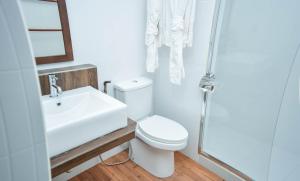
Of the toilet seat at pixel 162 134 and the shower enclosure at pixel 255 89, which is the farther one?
the toilet seat at pixel 162 134

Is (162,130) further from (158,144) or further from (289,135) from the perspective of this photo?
(289,135)

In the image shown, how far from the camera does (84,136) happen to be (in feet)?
3.22

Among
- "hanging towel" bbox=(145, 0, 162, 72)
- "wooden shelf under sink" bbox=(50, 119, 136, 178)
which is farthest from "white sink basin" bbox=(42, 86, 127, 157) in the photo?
"hanging towel" bbox=(145, 0, 162, 72)

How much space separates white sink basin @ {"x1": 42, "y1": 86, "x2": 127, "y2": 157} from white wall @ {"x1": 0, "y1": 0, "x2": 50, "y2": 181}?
1.72 ft

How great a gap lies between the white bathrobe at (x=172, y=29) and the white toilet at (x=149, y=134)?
0.93 feet

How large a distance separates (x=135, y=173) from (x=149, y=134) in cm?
49

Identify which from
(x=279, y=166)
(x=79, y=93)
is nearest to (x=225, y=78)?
(x=279, y=166)

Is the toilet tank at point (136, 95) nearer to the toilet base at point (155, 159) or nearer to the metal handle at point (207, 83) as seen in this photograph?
the toilet base at point (155, 159)

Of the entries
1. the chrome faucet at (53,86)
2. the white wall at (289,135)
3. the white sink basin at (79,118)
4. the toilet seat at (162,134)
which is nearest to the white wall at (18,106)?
the white sink basin at (79,118)

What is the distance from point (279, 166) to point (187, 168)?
806 mm

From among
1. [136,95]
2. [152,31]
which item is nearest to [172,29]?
[152,31]

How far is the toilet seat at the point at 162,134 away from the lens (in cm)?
146

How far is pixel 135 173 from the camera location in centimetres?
174

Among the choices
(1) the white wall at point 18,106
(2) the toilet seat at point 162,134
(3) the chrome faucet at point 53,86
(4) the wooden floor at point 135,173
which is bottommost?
(4) the wooden floor at point 135,173
